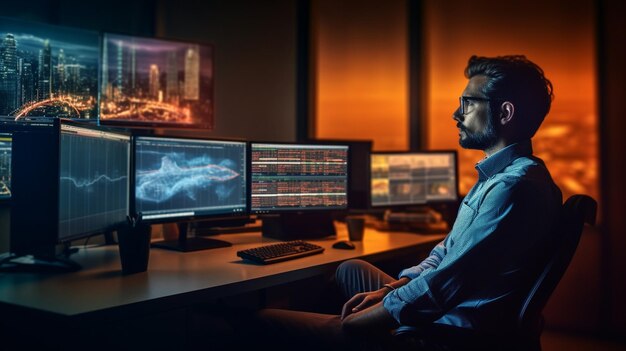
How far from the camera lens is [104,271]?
1.69m

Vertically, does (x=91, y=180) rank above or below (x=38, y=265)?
above

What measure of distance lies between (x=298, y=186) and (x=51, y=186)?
43.8 inches

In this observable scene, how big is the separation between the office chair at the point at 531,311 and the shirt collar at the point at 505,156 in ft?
0.86

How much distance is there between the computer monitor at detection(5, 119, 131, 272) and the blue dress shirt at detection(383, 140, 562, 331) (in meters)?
1.11

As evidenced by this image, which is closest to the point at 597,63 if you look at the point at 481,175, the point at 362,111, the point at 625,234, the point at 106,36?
the point at 625,234

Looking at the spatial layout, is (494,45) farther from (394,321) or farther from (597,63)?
(394,321)

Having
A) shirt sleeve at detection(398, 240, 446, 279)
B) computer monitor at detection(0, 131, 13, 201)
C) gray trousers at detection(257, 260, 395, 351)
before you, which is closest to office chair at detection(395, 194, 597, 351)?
gray trousers at detection(257, 260, 395, 351)

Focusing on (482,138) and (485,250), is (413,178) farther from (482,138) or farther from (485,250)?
(485,250)

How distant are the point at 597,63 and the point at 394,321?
2.56 metres

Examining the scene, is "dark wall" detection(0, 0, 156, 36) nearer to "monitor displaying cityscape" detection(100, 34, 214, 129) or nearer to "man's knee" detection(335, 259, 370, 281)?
"monitor displaying cityscape" detection(100, 34, 214, 129)

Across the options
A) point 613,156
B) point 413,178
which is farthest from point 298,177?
point 613,156

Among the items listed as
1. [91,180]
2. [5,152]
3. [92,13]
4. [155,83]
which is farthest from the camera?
[92,13]

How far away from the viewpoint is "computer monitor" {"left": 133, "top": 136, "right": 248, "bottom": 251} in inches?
78.8

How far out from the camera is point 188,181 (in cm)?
212
